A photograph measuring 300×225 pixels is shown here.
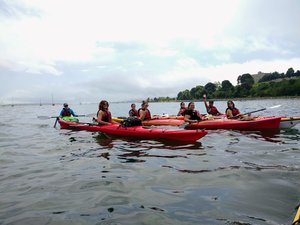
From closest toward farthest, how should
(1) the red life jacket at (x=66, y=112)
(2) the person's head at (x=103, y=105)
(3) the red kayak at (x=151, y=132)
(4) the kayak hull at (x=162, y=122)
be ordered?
(3) the red kayak at (x=151, y=132)
(2) the person's head at (x=103, y=105)
(4) the kayak hull at (x=162, y=122)
(1) the red life jacket at (x=66, y=112)

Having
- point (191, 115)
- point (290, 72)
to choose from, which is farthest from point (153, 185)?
point (290, 72)

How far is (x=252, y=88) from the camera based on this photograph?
4801 inches

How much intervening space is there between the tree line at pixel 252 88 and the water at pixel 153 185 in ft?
345

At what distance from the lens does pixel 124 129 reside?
1175cm

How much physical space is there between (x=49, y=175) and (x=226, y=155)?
16.4 ft

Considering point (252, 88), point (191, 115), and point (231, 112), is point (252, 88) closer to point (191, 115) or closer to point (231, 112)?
point (231, 112)

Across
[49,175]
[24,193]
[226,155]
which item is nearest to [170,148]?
[226,155]

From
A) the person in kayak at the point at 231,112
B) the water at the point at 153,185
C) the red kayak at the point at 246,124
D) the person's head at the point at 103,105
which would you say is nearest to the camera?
Result: the water at the point at 153,185

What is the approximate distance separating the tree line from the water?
105 m

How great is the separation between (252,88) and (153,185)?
411ft

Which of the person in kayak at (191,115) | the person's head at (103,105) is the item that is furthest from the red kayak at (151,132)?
the person in kayak at (191,115)

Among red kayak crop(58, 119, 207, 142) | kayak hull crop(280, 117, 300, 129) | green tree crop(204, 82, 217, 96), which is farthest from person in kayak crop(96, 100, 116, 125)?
green tree crop(204, 82, 217, 96)

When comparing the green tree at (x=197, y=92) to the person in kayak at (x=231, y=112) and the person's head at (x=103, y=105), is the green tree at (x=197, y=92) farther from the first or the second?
the person's head at (x=103, y=105)

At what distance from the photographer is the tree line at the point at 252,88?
341 ft
